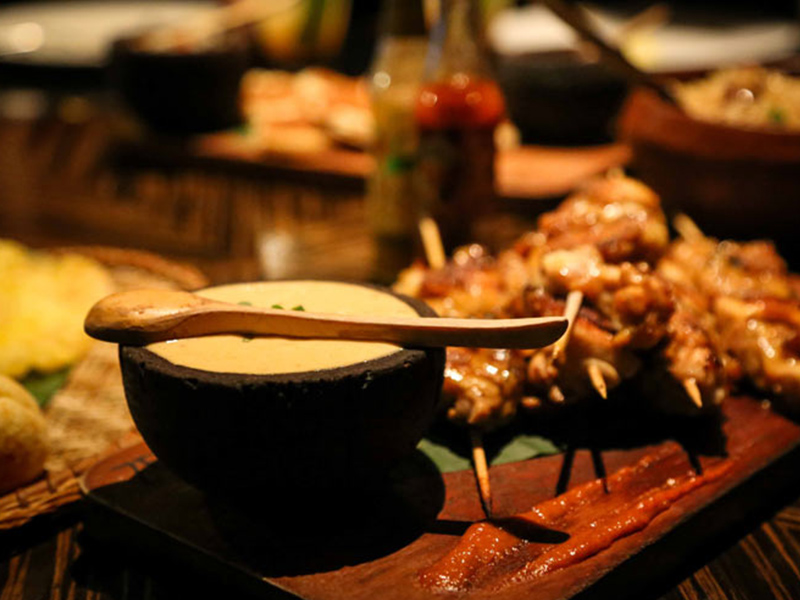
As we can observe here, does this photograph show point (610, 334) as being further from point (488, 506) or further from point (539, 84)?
point (539, 84)

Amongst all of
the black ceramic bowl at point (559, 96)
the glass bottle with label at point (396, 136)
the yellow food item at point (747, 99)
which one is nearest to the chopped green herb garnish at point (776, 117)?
the yellow food item at point (747, 99)

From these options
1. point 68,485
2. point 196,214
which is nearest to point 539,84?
point 196,214

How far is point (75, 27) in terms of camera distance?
6582 millimetres

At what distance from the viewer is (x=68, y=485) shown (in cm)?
206

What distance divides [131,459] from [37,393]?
0.70m

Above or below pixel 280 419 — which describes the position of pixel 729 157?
above

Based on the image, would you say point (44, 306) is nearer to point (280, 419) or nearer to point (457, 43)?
point (280, 419)

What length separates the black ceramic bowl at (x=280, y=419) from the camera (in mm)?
1580

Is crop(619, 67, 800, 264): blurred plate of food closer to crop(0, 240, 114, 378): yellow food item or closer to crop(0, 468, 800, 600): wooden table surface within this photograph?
crop(0, 468, 800, 600): wooden table surface

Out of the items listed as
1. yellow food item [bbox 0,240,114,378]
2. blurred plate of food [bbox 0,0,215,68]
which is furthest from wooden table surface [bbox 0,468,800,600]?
blurred plate of food [bbox 0,0,215,68]

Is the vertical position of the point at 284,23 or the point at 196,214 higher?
the point at 284,23

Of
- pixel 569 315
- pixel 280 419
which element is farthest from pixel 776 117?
pixel 280 419

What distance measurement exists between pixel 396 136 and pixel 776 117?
164 centimetres

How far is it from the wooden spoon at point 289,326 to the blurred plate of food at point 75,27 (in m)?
4.06
